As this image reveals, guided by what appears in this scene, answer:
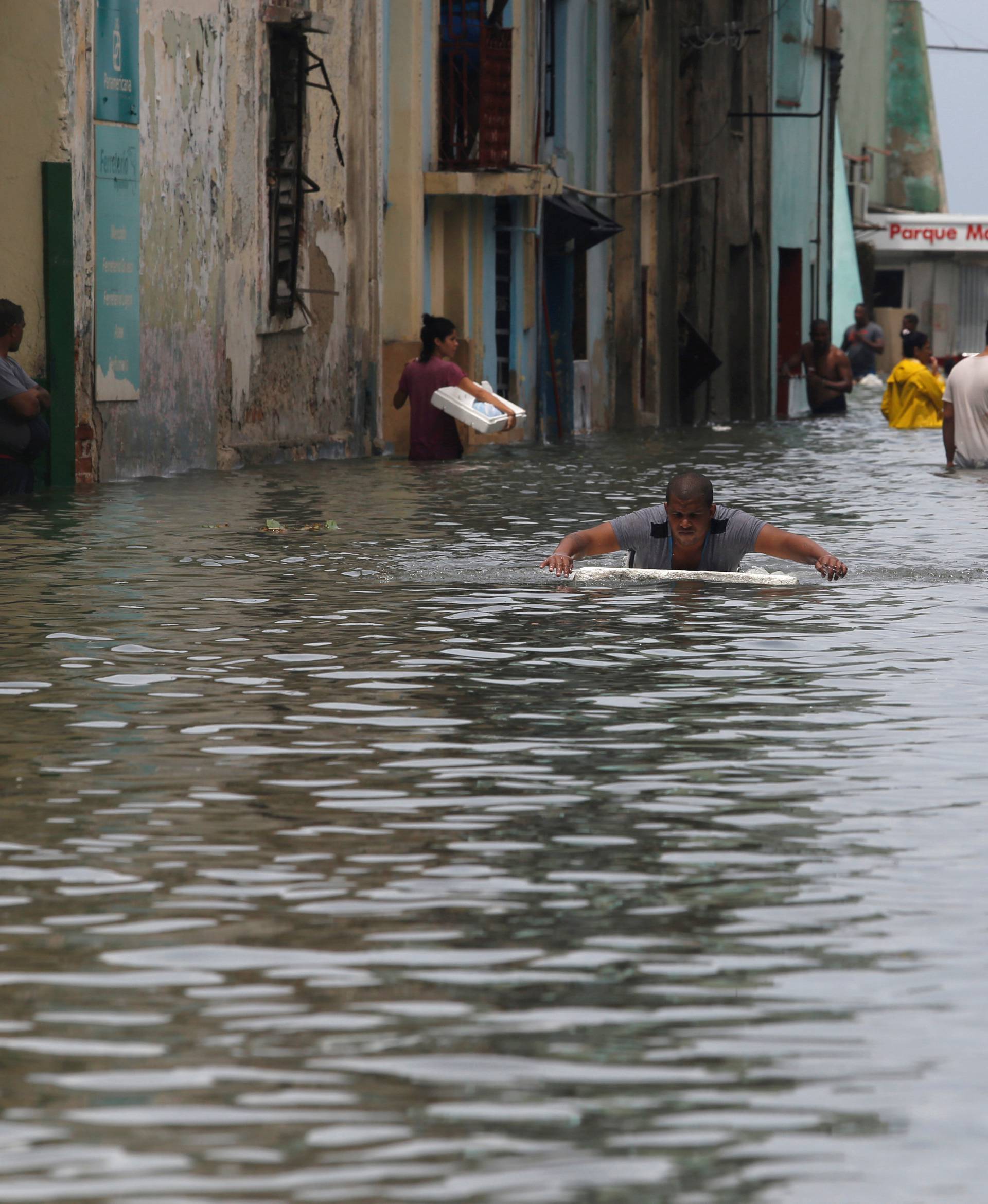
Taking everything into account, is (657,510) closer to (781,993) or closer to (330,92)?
(781,993)

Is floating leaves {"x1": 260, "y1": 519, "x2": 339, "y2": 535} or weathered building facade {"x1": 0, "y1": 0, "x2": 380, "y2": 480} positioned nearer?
floating leaves {"x1": 260, "y1": 519, "x2": 339, "y2": 535}

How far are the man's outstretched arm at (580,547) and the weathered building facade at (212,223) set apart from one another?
7.65 metres

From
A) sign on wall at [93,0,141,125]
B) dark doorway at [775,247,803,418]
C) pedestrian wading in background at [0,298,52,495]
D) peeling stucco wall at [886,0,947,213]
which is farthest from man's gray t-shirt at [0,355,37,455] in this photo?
peeling stucco wall at [886,0,947,213]

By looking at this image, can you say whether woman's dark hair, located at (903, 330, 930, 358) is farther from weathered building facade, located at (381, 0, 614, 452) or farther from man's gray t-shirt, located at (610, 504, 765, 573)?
man's gray t-shirt, located at (610, 504, 765, 573)

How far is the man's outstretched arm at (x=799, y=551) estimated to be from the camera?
470 inches

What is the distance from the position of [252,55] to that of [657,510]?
12.2 m

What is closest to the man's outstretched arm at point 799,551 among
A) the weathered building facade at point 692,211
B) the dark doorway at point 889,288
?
the weathered building facade at point 692,211

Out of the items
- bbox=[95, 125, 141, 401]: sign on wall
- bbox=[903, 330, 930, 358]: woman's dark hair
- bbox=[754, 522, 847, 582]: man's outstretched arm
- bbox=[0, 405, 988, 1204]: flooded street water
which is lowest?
bbox=[0, 405, 988, 1204]: flooded street water

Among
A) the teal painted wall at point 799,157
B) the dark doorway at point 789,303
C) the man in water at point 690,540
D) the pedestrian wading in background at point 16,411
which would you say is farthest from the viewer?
the dark doorway at point 789,303

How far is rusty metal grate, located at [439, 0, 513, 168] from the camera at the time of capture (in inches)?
1116

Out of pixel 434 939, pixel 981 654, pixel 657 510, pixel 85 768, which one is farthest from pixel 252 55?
pixel 434 939

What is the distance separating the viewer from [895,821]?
6.52 metres

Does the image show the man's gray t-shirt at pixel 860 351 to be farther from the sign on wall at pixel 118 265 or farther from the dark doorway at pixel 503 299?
the sign on wall at pixel 118 265

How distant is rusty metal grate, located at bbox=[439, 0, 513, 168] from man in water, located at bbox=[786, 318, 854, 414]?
41.3ft
